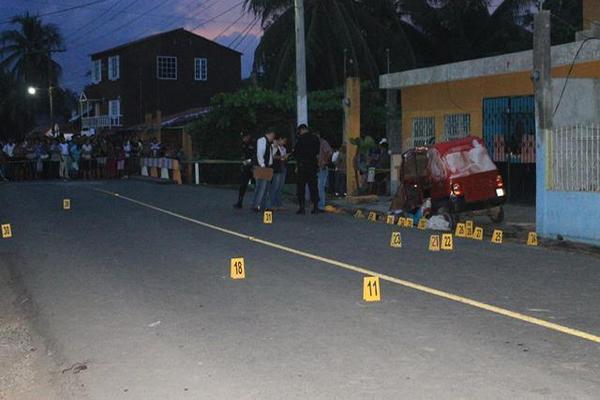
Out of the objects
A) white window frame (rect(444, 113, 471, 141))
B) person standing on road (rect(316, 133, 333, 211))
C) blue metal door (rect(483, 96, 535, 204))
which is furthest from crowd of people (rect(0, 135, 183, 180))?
blue metal door (rect(483, 96, 535, 204))

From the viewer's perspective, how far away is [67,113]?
8738 centimetres

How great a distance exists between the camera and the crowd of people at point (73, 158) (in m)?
33.4

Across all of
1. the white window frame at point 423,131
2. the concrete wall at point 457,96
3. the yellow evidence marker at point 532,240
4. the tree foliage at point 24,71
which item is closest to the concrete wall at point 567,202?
the yellow evidence marker at point 532,240

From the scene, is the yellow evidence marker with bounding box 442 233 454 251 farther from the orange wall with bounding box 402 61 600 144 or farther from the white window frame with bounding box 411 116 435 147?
the white window frame with bounding box 411 116 435 147

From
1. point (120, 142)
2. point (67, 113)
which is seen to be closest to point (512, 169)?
point (120, 142)

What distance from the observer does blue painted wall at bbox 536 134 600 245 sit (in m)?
12.5

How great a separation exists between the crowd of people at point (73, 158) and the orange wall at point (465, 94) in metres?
12.4

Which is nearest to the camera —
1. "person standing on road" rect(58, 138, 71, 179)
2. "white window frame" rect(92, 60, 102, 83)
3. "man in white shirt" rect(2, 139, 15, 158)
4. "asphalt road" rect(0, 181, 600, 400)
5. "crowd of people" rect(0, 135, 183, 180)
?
"asphalt road" rect(0, 181, 600, 400)

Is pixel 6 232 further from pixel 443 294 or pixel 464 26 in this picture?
pixel 464 26

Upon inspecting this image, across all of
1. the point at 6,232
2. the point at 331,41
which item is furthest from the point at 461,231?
the point at 331,41

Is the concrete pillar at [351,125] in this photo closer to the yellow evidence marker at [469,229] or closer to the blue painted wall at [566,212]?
the yellow evidence marker at [469,229]

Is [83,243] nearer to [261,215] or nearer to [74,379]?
[261,215]

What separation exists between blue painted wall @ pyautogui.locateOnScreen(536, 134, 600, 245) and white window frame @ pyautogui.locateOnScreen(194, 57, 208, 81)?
45281mm

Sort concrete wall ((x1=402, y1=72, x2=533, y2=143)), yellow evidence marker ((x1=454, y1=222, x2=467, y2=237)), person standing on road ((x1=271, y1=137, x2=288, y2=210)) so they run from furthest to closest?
concrete wall ((x1=402, y1=72, x2=533, y2=143)), person standing on road ((x1=271, y1=137, x2=288, y2=210)), yellow evidence marker ((x1=454, y1=222, x2=467, y2=237))
